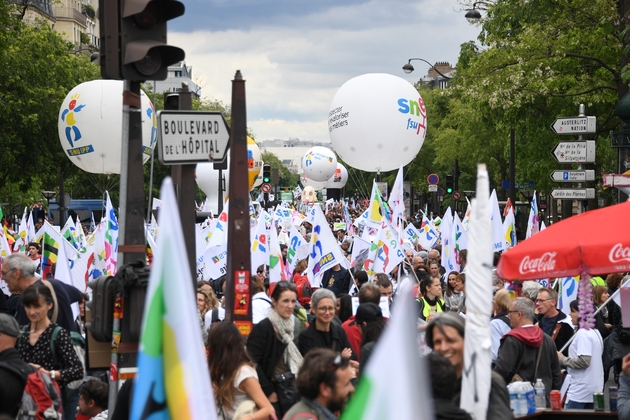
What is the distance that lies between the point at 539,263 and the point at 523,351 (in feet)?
2.64

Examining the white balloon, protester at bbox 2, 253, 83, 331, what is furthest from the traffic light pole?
the white balloon

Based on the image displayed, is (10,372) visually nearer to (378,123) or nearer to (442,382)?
(442,382)

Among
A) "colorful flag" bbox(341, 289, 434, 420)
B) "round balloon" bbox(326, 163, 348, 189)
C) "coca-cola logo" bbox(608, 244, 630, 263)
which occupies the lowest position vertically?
"colorful flag" bbox(341, 289, 434, 420)

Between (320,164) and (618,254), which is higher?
(320,164)

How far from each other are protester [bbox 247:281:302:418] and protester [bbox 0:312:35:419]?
1870mm

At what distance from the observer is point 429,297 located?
11.5 m

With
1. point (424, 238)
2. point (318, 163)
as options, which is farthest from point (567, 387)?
point (318, 163)

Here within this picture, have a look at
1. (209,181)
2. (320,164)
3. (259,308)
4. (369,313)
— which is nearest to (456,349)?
(369,313)

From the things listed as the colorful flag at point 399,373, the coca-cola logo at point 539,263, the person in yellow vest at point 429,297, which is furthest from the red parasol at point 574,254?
the colorful flag at point 399,373

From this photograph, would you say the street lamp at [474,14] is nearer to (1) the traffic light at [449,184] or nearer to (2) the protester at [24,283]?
(1) the traffic light at [449,184]

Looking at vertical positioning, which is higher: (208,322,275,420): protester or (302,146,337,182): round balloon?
(302,146,337,182): round balloon

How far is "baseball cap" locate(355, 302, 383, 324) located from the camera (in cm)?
787

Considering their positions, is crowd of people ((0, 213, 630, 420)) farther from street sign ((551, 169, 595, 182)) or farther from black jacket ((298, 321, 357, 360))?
street sign ((551, 169, 595, 182))

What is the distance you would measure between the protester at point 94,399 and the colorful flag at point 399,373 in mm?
4808
